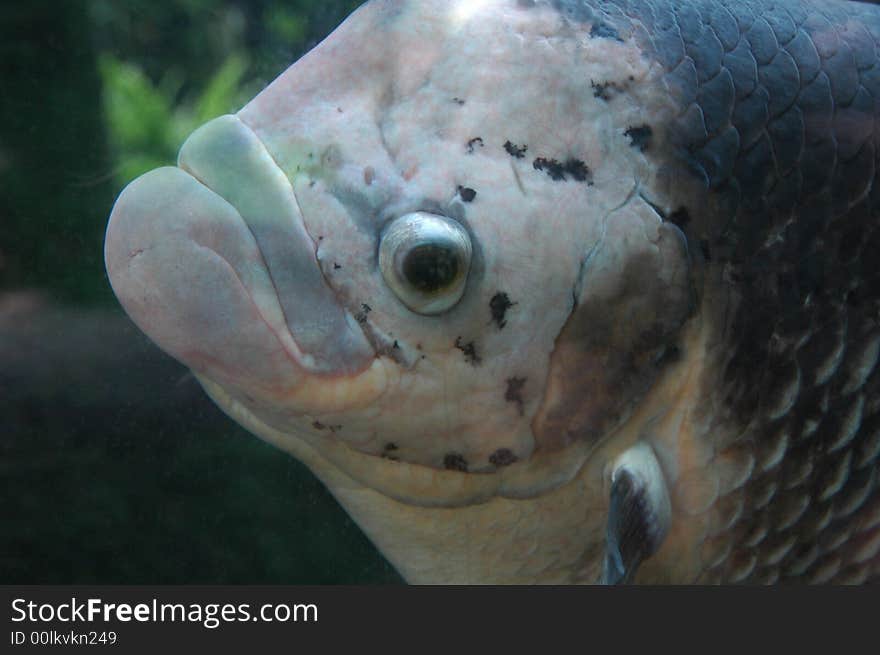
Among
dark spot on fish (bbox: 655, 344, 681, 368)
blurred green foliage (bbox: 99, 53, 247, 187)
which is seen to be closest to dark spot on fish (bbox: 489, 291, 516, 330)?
dark spot on fish (bbox: 655, 344, 681, 368)

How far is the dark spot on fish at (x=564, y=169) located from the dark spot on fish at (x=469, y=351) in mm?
260

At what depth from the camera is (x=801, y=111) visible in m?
1.23

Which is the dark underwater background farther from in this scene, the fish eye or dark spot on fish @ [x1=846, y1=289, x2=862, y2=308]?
dark spot on fish @ [x1=846, y1=289, x2=862, y2=308]

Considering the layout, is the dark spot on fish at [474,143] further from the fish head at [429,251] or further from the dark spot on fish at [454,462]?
the dark spot on fish at [454,462]

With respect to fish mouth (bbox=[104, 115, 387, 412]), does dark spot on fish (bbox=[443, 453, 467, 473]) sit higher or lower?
lower

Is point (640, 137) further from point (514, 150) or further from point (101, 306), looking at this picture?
point (101, 306)

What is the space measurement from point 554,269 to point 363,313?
0.89ft

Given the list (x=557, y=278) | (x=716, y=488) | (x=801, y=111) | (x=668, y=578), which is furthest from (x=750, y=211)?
(x=668, y=578)

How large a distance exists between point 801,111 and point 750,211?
0.59 ft

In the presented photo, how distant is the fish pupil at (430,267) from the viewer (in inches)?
42.1

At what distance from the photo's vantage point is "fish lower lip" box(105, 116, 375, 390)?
41.2 inches

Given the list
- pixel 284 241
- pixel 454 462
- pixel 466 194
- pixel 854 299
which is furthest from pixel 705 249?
pixel 284 241

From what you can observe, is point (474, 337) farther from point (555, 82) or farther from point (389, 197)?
point (555, 82)

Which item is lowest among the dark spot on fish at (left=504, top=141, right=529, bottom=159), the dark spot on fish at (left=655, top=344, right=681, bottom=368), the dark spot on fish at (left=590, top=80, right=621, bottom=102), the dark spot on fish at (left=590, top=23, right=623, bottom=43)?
the dark spot on fish at (left=655, top=344, right=681, bottom=368)
